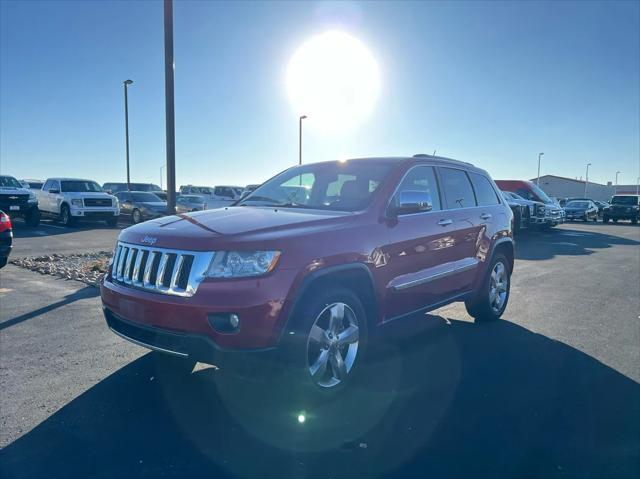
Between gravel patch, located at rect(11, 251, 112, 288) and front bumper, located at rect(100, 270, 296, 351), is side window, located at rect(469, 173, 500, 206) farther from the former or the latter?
gravel patch, located at rect(11, 251, 112, 288)

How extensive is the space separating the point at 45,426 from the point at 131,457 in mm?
798

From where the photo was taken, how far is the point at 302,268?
3.26m

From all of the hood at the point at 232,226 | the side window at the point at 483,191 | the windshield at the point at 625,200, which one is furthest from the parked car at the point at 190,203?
the windshield at the point at 625,200

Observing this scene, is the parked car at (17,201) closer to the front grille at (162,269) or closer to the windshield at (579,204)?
the front grille at (162,269)

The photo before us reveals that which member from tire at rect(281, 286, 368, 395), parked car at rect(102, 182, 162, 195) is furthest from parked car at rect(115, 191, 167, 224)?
tire at rect(281, 286, 368, 395)

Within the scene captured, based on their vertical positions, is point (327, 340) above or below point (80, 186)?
below

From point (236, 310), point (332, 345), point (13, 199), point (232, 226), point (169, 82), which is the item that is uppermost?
point (169, 82)

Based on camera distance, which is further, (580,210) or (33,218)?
(580,210)

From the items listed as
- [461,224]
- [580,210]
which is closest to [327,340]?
[461,224]

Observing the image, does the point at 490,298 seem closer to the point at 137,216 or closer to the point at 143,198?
the point at 137,216

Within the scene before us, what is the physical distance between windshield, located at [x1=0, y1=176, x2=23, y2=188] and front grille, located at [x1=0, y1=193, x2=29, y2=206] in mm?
720

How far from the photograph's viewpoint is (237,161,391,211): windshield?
4.34 meters

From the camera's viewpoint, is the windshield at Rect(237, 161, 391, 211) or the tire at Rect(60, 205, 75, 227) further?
the tire at Rect(60, 205, 75, 227)

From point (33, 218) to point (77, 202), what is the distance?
1644 mm
